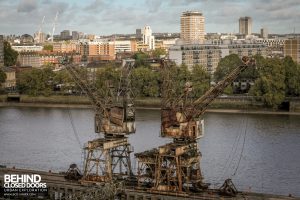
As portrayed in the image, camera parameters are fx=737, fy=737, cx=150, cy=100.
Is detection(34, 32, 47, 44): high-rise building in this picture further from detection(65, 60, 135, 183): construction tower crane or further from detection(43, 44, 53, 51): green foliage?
detection(65, 60, 135, 183): construction tower crane

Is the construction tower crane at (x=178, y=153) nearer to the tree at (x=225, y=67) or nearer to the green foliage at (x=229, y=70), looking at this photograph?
the green foliage at (x=229, y=70)

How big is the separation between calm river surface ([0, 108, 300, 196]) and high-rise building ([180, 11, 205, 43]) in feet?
250

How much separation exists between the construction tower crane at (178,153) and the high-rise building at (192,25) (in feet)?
333

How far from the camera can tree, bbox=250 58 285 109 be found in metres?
49.9

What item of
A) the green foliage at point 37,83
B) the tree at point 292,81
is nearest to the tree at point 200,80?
the tree at point 292,81

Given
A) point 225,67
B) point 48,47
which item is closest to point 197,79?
point 225,67

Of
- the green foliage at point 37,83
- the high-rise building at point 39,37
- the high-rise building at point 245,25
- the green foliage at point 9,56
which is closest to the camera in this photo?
the green foliage at point 37,83

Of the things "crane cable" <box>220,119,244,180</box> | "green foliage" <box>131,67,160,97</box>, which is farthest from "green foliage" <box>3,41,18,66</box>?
"crane cable" <box>220,119,244,180</box>

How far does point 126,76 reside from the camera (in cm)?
2702

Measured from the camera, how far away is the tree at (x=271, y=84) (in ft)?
164

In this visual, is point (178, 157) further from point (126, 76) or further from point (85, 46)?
point (85, 46)

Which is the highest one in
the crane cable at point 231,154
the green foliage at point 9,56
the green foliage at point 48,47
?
the green foliage at point 48,47

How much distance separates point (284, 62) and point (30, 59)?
1907 inches

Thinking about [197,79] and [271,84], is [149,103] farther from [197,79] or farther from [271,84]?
[271,84]
